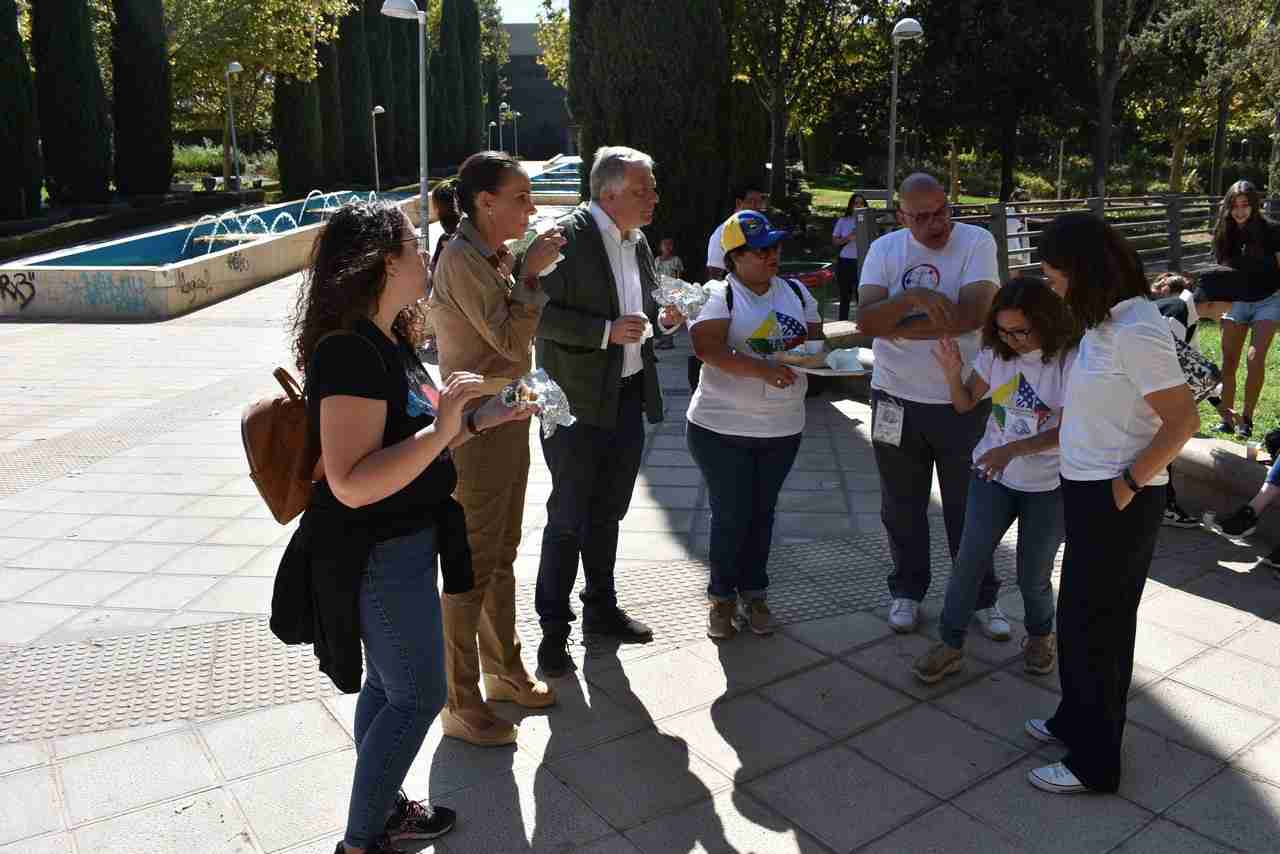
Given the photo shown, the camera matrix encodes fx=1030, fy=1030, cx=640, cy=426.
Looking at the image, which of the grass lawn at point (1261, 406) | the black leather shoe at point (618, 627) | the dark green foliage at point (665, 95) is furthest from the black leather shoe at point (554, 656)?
the dark green foliage at point (665, 95)

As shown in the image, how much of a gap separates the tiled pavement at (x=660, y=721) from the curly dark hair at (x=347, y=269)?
4.96 feet

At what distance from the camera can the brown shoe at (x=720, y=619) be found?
13.8 feet

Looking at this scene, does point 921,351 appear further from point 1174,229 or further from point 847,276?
point 1174,229

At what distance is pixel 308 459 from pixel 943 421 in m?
2.53

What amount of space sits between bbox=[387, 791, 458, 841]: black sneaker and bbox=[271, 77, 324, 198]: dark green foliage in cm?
3317

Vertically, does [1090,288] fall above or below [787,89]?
below

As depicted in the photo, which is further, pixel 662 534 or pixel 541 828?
pixel 662 534

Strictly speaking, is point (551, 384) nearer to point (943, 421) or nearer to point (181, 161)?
point (943, 421)

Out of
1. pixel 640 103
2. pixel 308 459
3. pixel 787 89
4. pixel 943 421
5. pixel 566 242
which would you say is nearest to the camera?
pixel 308 459

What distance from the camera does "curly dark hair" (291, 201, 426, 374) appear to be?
2.38 m

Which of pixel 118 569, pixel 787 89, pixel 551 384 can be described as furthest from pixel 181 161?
pixel 551 384

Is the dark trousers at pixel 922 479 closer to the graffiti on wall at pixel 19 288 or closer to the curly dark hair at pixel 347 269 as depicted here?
the curly dark hair at pixel 347 269

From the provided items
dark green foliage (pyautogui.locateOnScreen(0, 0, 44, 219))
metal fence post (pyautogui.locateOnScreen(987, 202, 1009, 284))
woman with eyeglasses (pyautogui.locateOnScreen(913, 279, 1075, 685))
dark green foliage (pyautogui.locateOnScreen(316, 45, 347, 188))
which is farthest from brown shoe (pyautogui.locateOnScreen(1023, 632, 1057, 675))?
dark green foliage (pyautogui.locateOnScreen(316, 45, 347, 188))

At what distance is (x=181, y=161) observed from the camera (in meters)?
42.8
